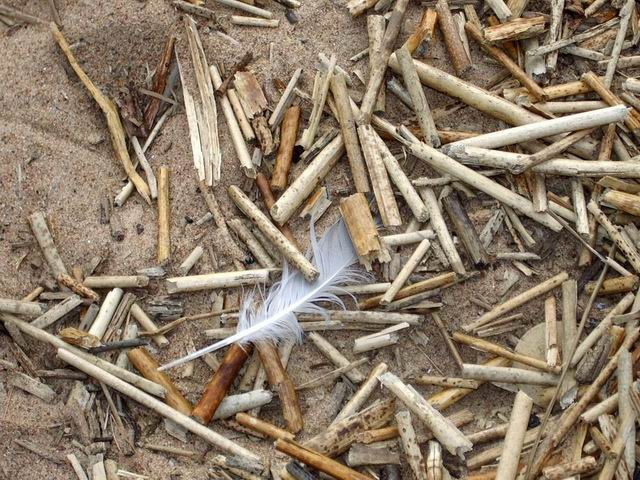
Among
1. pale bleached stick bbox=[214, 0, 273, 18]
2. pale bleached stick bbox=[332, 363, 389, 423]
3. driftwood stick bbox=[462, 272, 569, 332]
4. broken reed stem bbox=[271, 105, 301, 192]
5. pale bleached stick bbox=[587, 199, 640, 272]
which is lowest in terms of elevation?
pale bleached stick bbox=[332, 363, 389, 423]

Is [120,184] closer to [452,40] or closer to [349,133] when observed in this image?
[349,133]

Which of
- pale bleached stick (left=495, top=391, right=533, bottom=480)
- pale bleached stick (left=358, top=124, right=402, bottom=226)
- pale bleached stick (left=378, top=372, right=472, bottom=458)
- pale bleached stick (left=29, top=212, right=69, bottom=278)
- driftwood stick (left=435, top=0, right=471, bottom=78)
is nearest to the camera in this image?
pale bleached stick (left=495, top=391, right=533, bottom=480)

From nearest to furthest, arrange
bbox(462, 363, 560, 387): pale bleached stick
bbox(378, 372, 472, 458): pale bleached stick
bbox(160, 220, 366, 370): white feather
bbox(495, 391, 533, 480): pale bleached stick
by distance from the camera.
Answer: bbox(495, 391, 533, 480): pale bleached stick, bbox(378, 372, 472, 458): pale bleached stick, bbox(462, 363, 560, 387): pale bleached stick, bbox(160, 220, 366, 370): white feather

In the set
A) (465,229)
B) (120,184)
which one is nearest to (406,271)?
(465,229)

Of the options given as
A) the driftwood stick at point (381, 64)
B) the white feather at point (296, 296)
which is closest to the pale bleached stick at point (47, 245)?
the white feather at point (296, 296)

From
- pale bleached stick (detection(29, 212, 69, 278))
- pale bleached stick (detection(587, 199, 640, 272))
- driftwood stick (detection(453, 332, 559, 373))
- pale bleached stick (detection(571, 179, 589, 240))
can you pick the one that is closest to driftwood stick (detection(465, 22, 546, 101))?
pale bleached stick (detection(571, 179, 589, 240))

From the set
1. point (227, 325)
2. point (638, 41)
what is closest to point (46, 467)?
point (227, 325)

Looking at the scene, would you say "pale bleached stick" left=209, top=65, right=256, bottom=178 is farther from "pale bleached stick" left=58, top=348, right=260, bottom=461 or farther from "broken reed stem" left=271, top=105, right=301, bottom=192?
"pale bleached stick" left=58, top=348, right=260, bottom=461
